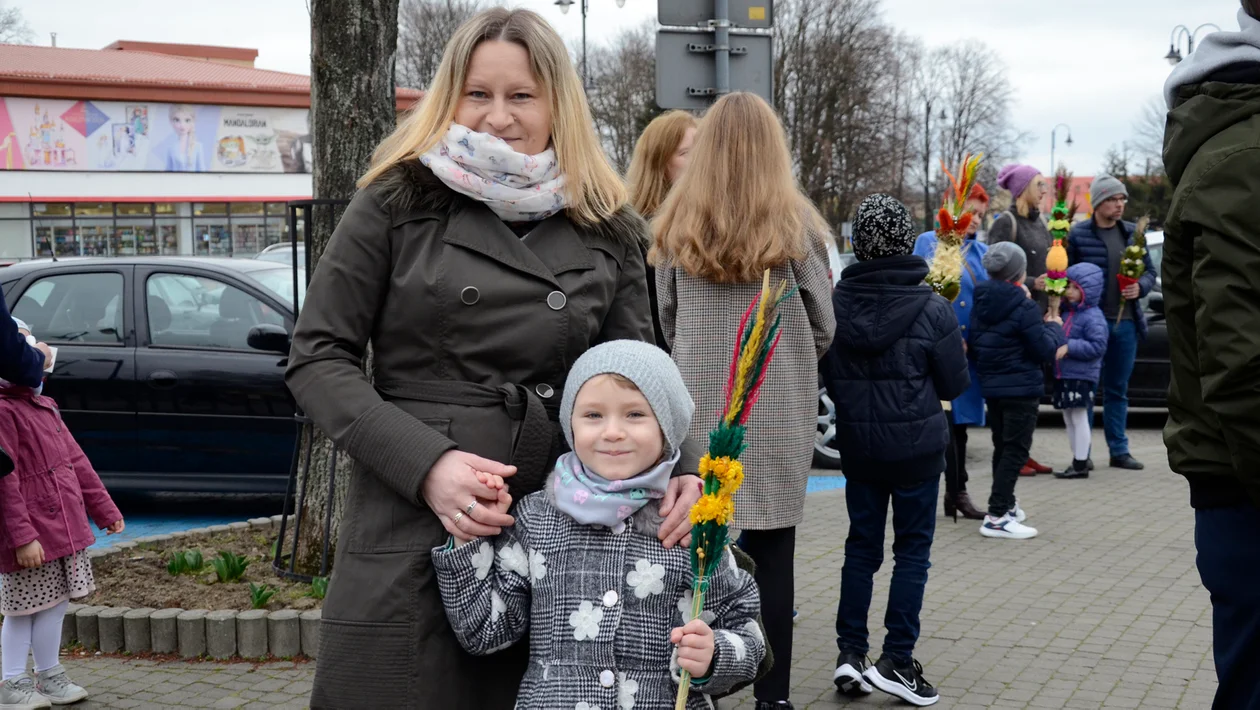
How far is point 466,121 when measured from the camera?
2.66 meters

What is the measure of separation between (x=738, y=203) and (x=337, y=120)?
2.16 metres

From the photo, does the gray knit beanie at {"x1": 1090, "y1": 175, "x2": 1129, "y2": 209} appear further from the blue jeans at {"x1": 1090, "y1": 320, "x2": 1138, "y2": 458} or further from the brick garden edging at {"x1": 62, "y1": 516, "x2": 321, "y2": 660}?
the brick garden edging at {"x1": 62, "y1": 516, "x2": 321, "y2": 660}

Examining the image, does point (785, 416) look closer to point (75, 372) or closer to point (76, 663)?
point (76, 663)

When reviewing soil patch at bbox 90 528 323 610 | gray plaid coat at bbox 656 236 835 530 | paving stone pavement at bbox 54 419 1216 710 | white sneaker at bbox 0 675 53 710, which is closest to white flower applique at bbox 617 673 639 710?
gray plaid coat at bbox 656 236 835 530

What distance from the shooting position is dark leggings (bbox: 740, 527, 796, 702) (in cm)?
462

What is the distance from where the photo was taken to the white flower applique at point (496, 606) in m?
2.59

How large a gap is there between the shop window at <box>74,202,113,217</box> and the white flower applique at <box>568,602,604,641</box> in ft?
140

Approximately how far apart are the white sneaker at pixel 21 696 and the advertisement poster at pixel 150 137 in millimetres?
37387

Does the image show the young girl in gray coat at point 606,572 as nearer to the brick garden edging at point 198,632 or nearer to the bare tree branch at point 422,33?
the brick garden edging at point 198,632

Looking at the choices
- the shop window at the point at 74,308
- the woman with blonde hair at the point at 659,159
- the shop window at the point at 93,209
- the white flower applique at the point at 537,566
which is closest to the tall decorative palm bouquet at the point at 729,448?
the white flower applique at the point at 537,566

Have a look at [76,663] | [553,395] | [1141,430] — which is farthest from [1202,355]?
[1141,430]

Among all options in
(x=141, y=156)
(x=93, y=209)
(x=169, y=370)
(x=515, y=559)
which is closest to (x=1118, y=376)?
(x=169, y=370)

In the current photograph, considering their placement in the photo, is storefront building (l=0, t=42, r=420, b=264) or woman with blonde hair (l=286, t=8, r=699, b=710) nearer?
woman with blonde hair (l=286, t=8, r=699, b=710)

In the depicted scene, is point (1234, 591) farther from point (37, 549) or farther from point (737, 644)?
point (37, 549)
